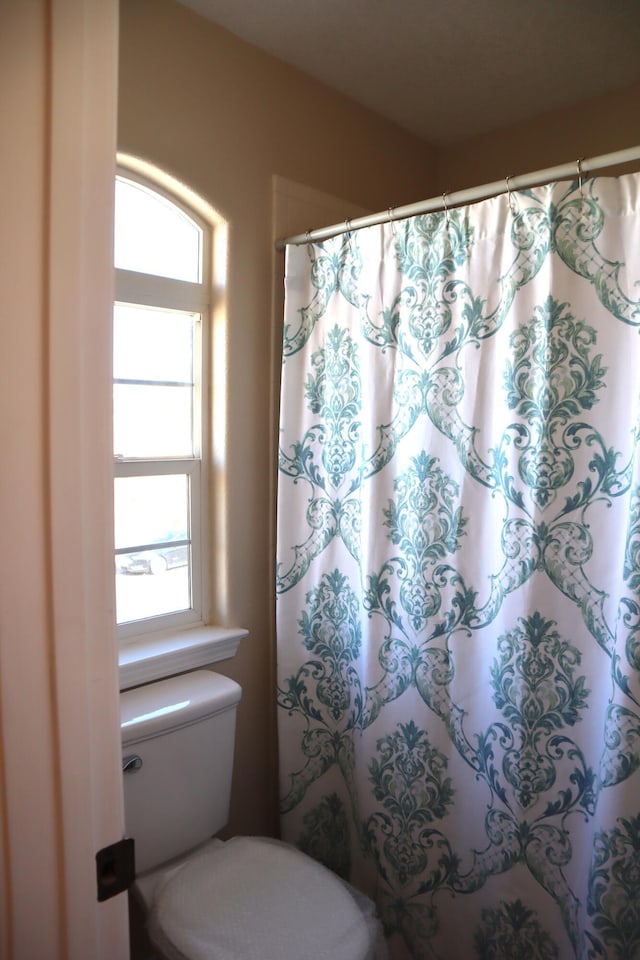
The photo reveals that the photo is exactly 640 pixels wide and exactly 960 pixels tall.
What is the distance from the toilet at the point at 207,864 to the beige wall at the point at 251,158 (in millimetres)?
224

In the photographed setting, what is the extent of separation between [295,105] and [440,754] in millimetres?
1805

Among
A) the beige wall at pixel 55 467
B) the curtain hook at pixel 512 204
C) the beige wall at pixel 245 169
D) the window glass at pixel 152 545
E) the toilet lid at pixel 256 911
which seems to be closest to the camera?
the beige wall at pixel 55 467

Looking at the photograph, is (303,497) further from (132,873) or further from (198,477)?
(132,873)

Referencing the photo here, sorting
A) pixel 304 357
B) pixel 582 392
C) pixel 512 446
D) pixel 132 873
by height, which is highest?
pixel 304 357

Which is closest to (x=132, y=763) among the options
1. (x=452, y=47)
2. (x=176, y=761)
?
(x=176, y=761)

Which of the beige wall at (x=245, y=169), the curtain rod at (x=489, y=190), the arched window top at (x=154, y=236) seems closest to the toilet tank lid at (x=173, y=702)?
the beige wall at (x=245, y=169)

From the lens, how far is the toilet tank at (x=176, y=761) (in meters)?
1.41

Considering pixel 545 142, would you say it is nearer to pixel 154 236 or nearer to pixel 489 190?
pixel 489 190

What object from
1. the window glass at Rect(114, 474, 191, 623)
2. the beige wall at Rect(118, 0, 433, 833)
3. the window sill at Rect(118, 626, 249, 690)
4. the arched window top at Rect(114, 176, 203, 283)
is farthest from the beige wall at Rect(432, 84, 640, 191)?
the window sill at Rect(118, 626, 249, 690)

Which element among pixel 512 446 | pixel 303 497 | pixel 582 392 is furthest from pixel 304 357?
pixel 582 392

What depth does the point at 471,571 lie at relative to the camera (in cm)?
144

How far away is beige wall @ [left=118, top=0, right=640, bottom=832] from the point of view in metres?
1.51

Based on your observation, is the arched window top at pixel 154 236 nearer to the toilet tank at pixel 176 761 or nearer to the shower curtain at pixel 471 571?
the shower curtain at pixel 471 571

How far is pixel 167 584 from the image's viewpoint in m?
1.71
